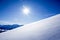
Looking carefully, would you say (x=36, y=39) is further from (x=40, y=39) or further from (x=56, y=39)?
(x=56, y=39)

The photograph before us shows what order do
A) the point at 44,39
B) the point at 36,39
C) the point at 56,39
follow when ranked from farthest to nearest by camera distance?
1. the point at 36,39
2. the point at 44,39
3. the point at 56,39

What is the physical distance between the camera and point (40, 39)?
278 cm

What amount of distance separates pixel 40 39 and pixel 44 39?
6.0 inches

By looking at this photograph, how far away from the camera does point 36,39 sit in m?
2.86

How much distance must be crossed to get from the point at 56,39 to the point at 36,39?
2.31 feet

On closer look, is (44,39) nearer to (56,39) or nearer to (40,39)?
(40,39)

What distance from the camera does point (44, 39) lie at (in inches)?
106

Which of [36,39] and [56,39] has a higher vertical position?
[36,39]

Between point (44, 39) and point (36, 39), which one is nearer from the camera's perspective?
point (44, 39)

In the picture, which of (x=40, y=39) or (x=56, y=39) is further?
(x=40, y=39)

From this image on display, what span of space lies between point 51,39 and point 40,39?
388 millimetres

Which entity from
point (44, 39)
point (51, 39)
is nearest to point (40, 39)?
point (44, 39)

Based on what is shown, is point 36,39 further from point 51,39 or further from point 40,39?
point 51,39

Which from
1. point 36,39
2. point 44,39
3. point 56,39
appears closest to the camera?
point 56,39
